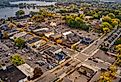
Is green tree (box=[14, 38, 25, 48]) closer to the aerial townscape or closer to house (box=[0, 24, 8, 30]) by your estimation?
the aerial townscape

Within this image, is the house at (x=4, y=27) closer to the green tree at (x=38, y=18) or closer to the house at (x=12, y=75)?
the green tree at (x=38, y=18)

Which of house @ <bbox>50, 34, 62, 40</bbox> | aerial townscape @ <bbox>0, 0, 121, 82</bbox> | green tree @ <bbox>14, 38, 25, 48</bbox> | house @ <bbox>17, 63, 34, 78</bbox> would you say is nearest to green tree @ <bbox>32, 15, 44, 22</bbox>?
aerial townscape @ <bbox>0, 0, 121, 82</bbox>

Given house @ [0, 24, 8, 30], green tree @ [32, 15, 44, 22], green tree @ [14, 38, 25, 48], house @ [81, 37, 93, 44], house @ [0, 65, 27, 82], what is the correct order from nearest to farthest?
house @ [0, 65, 27, 82] → green tree @ [14, 38, 25, 48] → house @ [81, 37, 93, 44] → house @ [0, 24, 8, 30] → green tree @ [32, 15, 44, 22]

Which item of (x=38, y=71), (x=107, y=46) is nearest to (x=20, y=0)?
(x=107, y=46)

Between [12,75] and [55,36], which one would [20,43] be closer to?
[55,36]

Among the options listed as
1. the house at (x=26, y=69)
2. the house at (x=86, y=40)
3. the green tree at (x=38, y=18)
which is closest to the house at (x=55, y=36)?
the house at (x=86, y=40)

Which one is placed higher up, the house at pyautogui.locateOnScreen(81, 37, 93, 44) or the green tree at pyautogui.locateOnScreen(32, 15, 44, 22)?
the green tree at pyautogui.locateOnScreen(32, 15, 44, 22)

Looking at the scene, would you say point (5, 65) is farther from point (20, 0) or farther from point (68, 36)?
point (20, 0)
